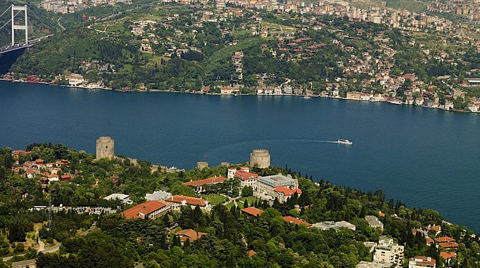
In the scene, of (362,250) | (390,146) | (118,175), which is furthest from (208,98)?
(362,250)

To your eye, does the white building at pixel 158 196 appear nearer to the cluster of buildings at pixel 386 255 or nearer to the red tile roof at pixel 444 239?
the cluster of buildings at pixel 386 255

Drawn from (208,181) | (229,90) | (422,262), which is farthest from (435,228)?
(229,90)

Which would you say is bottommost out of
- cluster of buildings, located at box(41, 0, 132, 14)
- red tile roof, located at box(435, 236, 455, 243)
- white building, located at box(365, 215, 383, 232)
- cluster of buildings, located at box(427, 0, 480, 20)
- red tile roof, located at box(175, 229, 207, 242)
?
red tile roof, located at box(435, 236, 455, 243)

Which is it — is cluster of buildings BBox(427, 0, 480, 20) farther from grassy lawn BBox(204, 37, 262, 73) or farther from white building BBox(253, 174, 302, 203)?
white building BBox(253, 174, 302, 203)

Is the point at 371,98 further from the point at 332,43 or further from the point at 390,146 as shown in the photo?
the point at 390,146

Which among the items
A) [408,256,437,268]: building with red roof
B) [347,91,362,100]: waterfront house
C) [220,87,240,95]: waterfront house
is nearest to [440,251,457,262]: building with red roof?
[408,256,437,268]: building with red roof

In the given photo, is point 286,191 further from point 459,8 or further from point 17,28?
point 459,8
